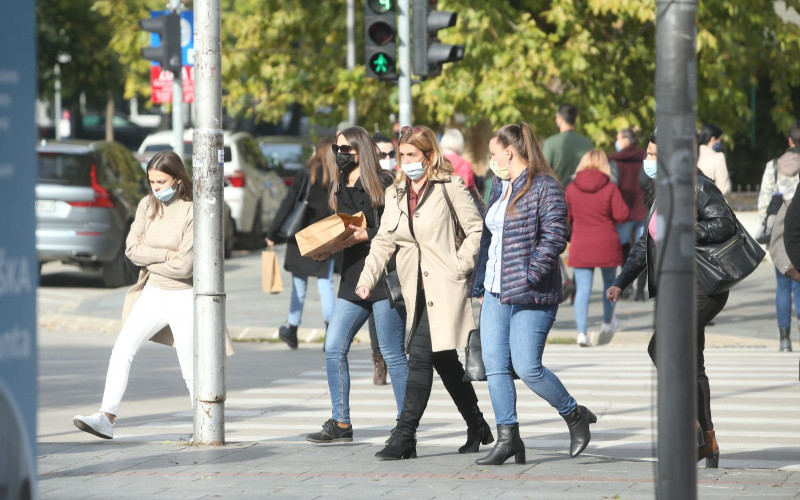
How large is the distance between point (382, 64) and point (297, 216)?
257 centimetres

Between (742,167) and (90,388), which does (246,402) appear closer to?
(90,388)

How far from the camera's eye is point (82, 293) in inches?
745

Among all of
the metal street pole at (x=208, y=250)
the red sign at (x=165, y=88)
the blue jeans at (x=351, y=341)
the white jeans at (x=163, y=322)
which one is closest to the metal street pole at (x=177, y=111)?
the red sign at (x=165, y=88)

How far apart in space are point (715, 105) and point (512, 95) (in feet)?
15.0

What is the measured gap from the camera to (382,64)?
1420 centimetres

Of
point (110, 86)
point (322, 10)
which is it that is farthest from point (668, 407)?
point (110, 86)

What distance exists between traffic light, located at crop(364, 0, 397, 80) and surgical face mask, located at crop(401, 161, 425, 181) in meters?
6.17

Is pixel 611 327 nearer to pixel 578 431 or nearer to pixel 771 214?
pixel 771 214

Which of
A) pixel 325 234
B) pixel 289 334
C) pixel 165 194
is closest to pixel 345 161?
pixel 325 234

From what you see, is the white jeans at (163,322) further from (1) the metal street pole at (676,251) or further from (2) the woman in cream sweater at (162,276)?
(1) the metal street pole at (676,251)

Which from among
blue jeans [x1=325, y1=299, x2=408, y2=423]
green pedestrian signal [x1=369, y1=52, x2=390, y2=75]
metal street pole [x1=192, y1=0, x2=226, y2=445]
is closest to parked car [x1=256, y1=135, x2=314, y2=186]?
green pedestrian signal [x1=369, y1=52, x2=390, y2=75]

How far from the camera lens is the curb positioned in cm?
1419

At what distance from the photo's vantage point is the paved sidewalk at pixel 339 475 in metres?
6.78

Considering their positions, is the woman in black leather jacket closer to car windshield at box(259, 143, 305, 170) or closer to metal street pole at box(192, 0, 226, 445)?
metal street pole at box(192, 0, 226, 445)
